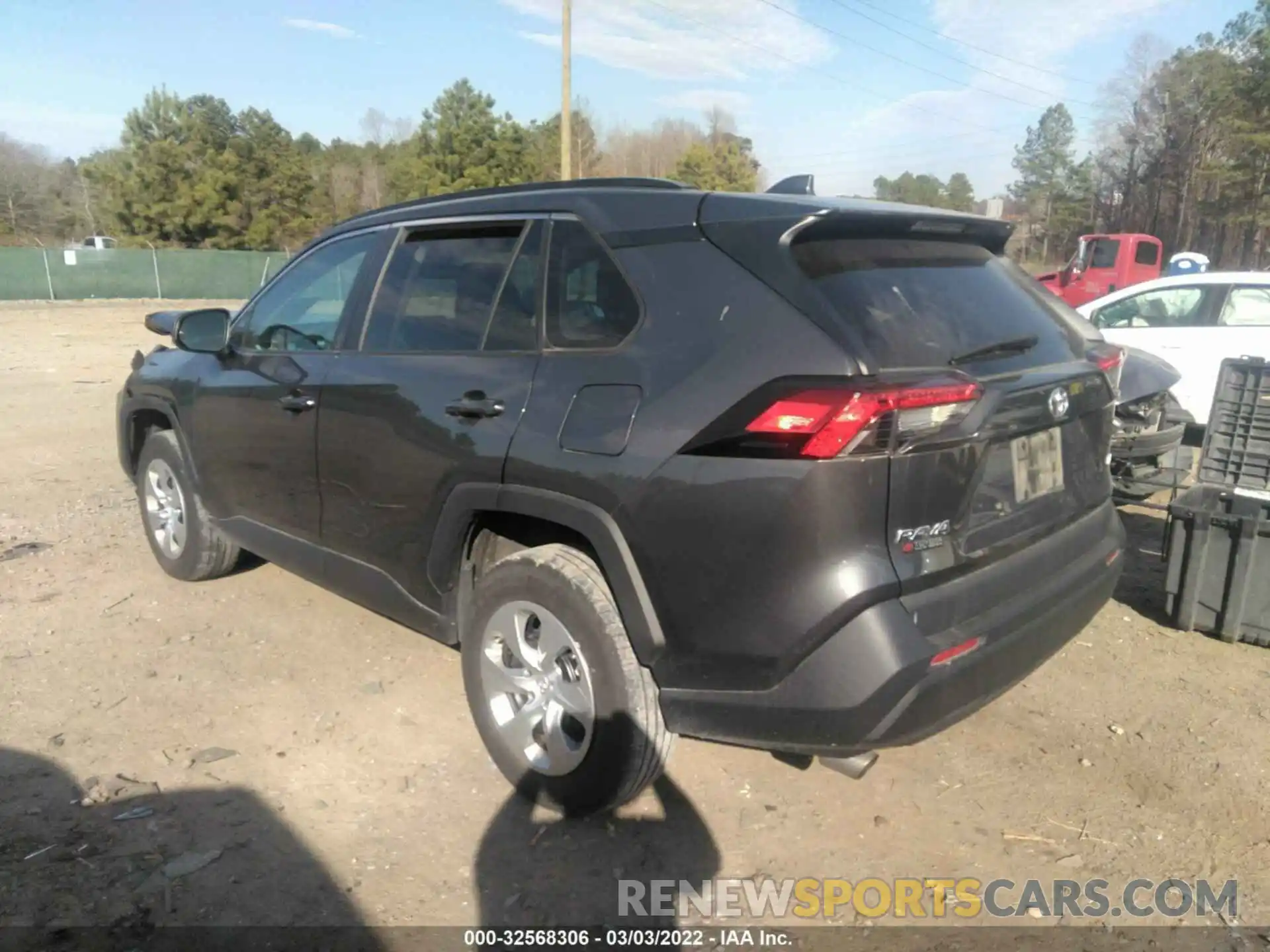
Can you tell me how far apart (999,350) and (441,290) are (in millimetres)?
1897

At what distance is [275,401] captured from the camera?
3.76 meters

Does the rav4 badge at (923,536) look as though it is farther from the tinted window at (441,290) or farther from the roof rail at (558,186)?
the tinted window at (441,290)

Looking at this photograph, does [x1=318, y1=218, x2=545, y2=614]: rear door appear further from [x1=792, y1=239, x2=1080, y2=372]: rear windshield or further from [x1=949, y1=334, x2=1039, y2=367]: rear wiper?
[x1=949, y1=334, x2=1039, y2=367]: rear wiper

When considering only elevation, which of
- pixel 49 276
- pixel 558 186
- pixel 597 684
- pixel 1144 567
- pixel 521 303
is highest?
pixel 558 186

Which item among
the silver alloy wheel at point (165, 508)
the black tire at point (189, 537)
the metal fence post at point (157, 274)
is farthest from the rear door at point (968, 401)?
the metal fence post at point (157, 274)

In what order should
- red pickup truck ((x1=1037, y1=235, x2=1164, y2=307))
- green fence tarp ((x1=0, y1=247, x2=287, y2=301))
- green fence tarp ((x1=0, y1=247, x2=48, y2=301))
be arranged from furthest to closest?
green fence tarp ((x1=0, y1=247, x2=287, y2=301)) < green fence tarp ((x1=0, y1=247, x2=48, y2=301)) < red pickup truck ((x1=1037, y1=235, x2=1164, y2=307))

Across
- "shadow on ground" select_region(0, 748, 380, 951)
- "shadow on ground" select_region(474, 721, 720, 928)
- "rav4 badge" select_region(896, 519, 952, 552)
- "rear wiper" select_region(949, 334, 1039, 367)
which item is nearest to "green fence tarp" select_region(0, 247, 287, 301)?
"shadow on ground" select_region(0, 748, 380, 951)

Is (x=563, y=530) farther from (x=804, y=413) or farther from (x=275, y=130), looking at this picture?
(x=275, y=130)

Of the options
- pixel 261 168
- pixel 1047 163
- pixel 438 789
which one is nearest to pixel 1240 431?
pixel 438 789

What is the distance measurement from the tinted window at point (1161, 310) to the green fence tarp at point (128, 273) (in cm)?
2750

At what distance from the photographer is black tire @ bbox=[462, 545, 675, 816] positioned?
256 cm

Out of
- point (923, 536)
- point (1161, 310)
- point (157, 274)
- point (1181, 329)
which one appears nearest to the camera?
point (923, 536)

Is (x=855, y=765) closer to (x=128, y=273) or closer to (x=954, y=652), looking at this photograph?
(x=954, y=652)

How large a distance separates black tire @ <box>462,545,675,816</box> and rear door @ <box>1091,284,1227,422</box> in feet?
24.0
